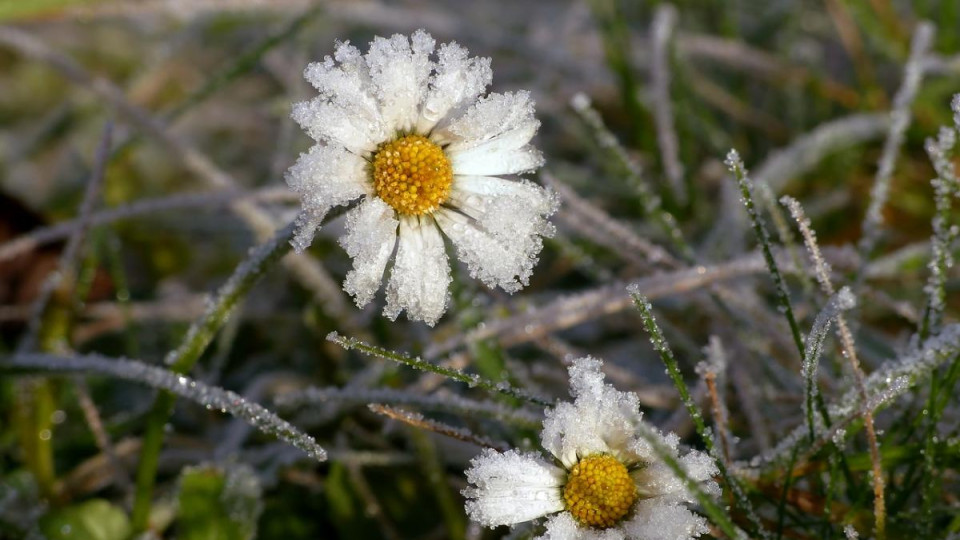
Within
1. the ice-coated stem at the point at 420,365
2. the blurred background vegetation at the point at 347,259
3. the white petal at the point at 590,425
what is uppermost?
the blurred background vegetation at the point at 347,259

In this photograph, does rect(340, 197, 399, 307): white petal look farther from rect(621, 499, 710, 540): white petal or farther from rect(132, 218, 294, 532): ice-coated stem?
rect(621, 499, 710, 540): white petal

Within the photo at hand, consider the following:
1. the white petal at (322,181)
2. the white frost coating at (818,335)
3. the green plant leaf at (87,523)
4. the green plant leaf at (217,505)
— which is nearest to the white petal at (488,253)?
the white petal at (322,181)

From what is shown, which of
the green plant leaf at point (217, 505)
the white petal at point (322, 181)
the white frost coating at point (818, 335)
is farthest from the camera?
the green plant leaf at point (217, 505)

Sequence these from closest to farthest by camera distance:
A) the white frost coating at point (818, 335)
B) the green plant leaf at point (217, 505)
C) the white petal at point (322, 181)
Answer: the white petal at point (322, 181)
the white frost coating at point (818, 335)
the green plant leaf at point (217, 505)

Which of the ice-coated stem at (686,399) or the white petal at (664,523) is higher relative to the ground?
the ice-coated stem at (686,399)

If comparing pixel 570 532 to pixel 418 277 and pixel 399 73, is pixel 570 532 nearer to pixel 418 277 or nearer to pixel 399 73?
pixel 418 277

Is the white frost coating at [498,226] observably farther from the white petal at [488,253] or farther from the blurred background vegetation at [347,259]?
the blurred background vegetation at [347,259]

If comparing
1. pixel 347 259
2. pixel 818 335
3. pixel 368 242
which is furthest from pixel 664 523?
pixel 347 259
